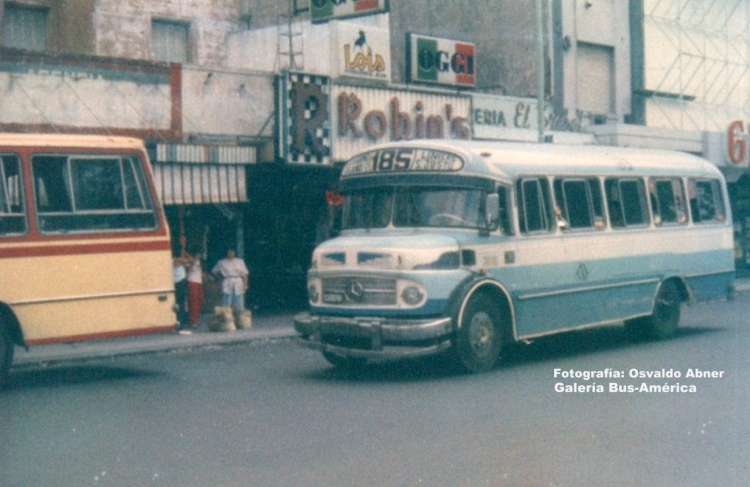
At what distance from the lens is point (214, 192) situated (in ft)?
69.2

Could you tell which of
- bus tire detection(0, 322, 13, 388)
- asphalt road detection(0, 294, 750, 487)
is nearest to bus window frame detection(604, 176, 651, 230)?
asphalt road detection(0, 294, 750, 487)

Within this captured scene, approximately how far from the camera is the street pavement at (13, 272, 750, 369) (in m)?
16.5

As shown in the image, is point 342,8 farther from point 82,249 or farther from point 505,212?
point 82,249

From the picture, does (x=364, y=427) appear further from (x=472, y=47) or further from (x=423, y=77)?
(x=472, y=47)

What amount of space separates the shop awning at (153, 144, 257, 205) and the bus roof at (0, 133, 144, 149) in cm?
581

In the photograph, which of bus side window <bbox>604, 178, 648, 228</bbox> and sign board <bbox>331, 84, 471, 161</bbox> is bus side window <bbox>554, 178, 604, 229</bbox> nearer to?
bus side window <bbox>604, 178, 648, 228</bbox>

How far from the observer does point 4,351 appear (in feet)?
41.6

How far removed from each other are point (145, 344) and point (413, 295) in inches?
274

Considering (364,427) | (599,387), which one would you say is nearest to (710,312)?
(599,387)

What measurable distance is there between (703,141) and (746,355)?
64.6 feet

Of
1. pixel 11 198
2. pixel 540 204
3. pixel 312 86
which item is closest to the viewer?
pixel 11 198

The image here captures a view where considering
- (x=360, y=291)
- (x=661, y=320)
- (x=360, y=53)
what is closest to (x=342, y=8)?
(x=360, y=53)

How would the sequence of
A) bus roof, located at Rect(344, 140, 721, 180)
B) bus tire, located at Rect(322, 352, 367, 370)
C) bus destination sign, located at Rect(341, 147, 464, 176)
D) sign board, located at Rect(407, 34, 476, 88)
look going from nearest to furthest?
bus destination sign, located at Rect(341, 147, 464, 176) → bus roof, located at Rect(344, 140, 721, 180) → bus tire, located at Rect(322, 352, 367, 370) → sign board, located at Rect(407, 34, 476, 88)

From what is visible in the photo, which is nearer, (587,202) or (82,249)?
(82,249)
